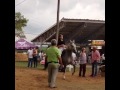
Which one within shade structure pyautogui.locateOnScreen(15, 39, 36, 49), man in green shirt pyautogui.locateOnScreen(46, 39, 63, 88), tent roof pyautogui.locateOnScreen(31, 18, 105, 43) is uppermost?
tent roof pyautogui.locateOnScreen(31, 18, 105, 43)

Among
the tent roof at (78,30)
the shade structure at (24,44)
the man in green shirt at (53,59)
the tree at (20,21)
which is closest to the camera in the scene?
the man in green shirt at (53,59)

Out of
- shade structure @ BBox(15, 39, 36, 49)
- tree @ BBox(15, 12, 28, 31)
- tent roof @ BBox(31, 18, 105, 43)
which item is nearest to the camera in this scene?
shade structure @ BBox(15, 39, 36, 49)

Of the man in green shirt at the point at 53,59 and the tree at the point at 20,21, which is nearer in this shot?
the man in green shirt at the point at 53,59

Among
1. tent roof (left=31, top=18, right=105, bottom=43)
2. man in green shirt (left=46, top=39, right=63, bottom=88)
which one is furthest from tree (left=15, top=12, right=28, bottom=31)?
man in green shirt (left=46, top=39, right=63, bottom=88)

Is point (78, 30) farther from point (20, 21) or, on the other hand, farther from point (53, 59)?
point (53, 59)

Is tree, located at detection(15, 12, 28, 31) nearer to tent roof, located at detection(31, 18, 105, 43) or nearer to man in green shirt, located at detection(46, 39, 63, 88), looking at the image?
tent roof, located at detection(31, 18, 105, 43)

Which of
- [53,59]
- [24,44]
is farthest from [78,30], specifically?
[53,59]

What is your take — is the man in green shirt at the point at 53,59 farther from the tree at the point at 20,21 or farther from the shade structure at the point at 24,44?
the tree at the point at 20,21

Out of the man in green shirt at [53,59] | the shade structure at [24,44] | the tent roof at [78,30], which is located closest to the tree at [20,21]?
the tent roof at [78,30]
